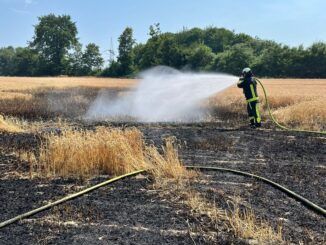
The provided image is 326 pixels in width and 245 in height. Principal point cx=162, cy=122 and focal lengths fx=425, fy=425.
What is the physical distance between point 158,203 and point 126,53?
62.7 metres

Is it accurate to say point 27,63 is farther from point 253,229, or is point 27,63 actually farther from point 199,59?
point 253,229

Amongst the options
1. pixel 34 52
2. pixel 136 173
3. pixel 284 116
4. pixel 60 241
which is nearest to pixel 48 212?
pixel 60 241

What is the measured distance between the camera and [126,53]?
6681 centimetres

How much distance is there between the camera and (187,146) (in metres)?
9.72

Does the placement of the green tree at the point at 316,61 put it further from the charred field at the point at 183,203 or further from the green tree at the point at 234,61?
the charred field at the point at 183,203

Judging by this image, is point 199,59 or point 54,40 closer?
point 199,59

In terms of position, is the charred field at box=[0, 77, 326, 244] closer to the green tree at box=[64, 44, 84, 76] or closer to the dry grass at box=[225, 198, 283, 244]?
the dry grass at box=[225, 198, 283, 244]

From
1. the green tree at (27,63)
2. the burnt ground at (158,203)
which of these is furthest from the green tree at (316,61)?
the burnt ground at (158,203)

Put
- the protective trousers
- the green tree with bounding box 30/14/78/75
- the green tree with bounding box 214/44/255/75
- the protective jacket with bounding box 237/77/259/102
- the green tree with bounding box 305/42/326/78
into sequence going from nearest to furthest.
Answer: the protective jacket with bounding box 237/77/259/102, the protective trousers, the green tree with bounding box 305/42/326/78, the green tree with bounding box 214/44/255/75, the green tree with bounding box 30/14/78/75

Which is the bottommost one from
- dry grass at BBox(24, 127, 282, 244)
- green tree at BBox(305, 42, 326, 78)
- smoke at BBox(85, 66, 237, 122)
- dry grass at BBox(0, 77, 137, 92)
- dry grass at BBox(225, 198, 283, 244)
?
dry grass at BBox(225, 198, 283, 244)

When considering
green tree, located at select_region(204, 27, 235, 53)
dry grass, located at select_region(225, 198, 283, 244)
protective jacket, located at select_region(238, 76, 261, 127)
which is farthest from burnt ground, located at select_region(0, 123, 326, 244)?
green tree, located at select_region(204, 27, 235, 53)

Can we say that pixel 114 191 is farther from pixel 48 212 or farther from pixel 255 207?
pixel 255 207

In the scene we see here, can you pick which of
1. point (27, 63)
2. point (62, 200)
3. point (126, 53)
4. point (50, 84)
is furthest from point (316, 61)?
point (62, 200)

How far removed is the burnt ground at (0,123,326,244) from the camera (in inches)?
174
